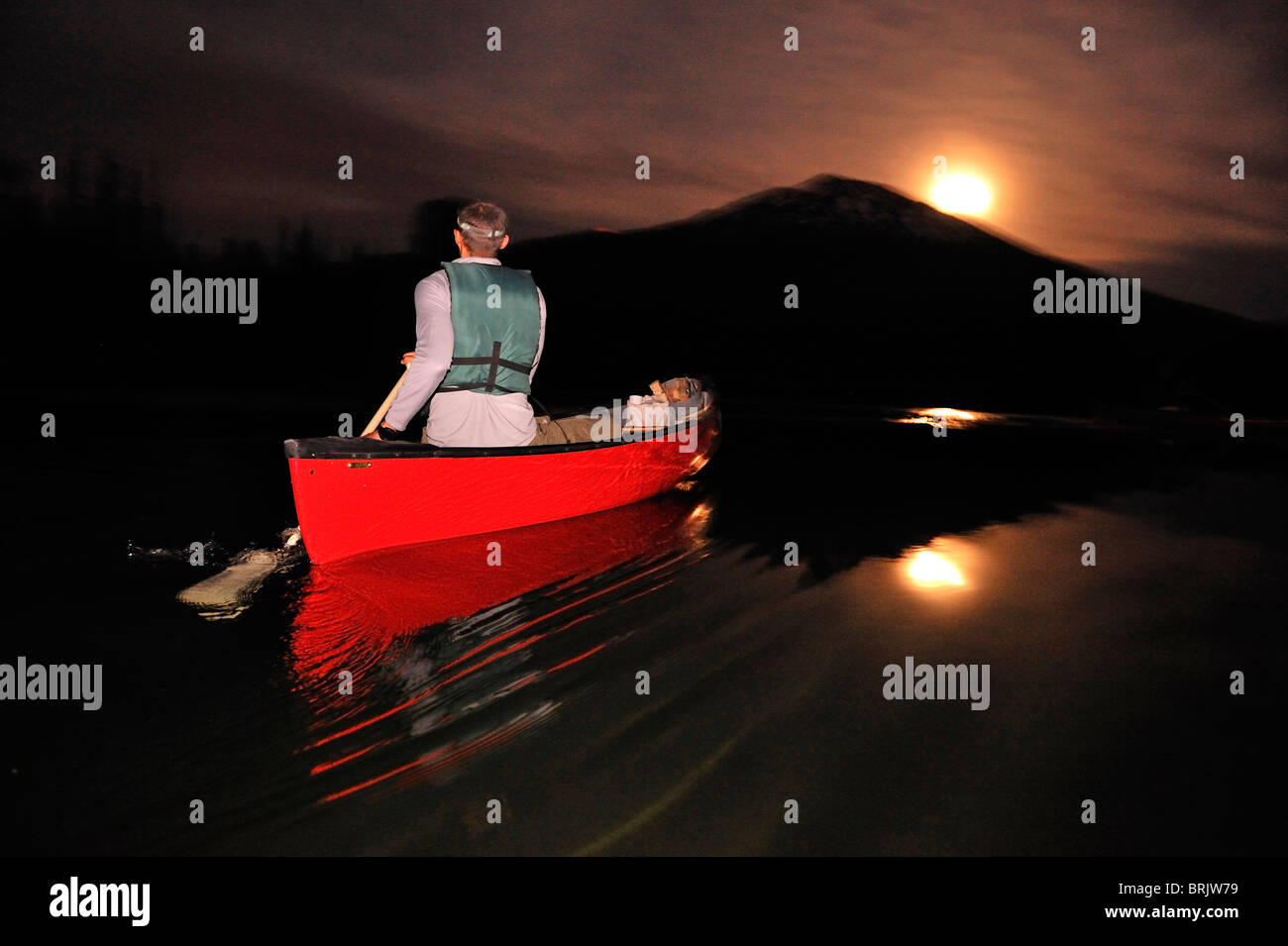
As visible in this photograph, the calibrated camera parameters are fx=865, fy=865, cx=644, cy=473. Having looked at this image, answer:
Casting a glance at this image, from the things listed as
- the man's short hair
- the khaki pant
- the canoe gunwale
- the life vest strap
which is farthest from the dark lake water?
the man's short hair

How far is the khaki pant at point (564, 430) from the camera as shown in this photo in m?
8.08

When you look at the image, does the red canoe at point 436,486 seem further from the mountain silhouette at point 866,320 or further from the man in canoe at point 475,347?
the mountain silhouette at point 866,320

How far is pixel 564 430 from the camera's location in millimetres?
8438

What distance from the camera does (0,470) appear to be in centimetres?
866

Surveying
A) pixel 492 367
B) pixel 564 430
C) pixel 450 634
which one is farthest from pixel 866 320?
pixel 450 634

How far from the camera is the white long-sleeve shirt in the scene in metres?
5.45

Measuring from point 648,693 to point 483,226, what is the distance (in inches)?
126

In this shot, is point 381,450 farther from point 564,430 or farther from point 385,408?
point 564,430

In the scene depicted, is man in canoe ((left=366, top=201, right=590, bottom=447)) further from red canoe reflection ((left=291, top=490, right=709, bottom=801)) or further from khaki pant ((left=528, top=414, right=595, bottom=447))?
khaki pant ((left=528, top=414, right=595, bottom=447))

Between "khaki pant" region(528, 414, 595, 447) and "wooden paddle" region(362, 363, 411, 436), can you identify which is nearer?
"wooden paddle" region(362, 363, 411, 436)

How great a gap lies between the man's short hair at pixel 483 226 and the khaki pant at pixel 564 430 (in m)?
2.52
